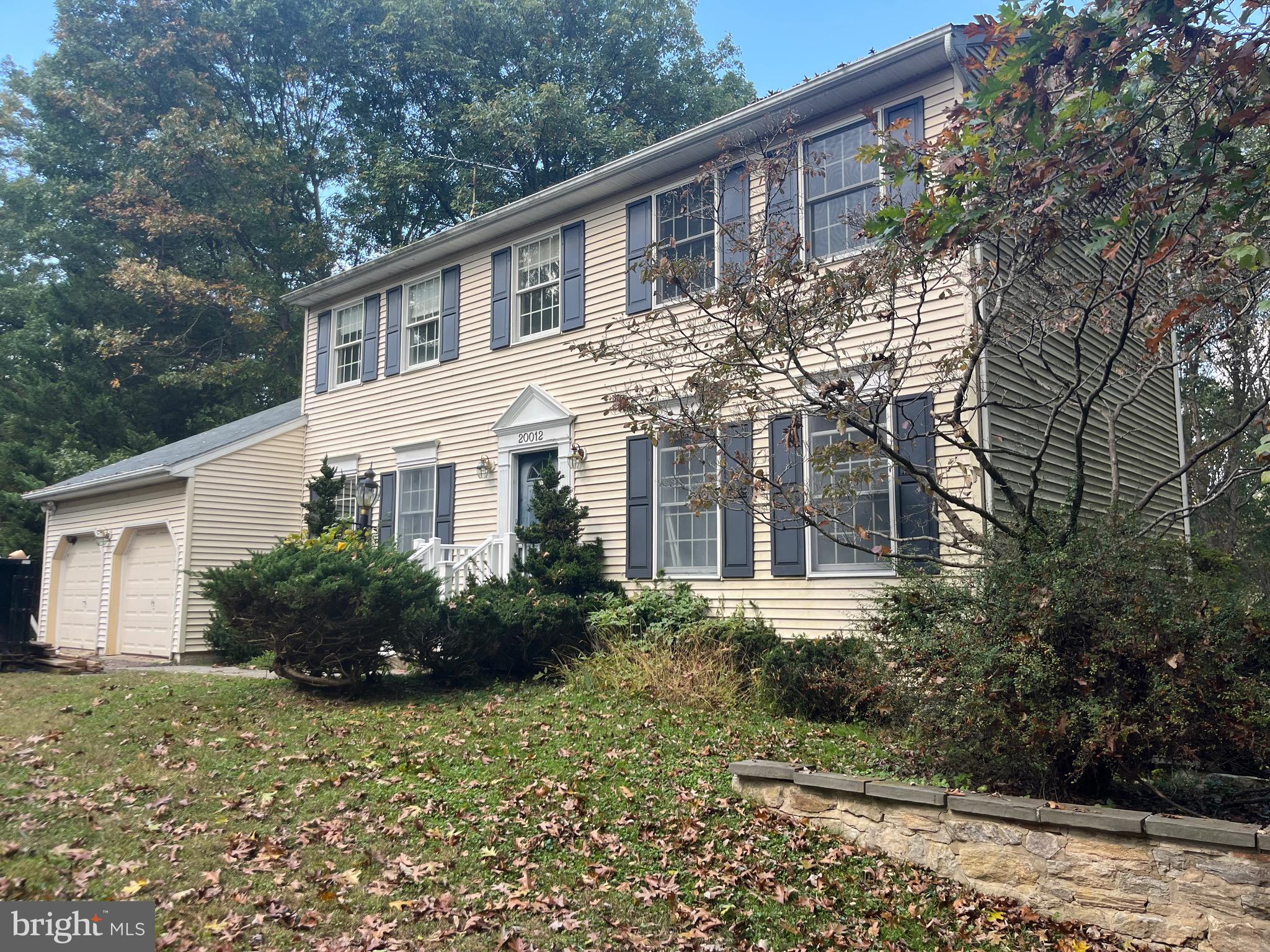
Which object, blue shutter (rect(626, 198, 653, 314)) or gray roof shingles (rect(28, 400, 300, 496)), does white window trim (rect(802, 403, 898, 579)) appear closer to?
blue shutter (rect(626, 198, 653, 314))

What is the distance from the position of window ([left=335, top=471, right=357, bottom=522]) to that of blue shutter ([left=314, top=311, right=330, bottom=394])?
2048 mm

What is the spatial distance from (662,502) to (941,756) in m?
5.99

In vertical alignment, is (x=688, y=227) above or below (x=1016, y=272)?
above

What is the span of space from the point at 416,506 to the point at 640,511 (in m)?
4.86

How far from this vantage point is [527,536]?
1183 centimetres

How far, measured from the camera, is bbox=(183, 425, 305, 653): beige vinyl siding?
14898 millimetres

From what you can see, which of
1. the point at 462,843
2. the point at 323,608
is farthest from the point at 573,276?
the point at 462,843

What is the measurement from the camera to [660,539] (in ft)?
37.2

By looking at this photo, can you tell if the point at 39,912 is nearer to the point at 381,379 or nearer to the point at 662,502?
the point at 662,502

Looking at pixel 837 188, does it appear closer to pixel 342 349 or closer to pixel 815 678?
pixel 815 678

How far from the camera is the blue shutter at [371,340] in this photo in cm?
1595

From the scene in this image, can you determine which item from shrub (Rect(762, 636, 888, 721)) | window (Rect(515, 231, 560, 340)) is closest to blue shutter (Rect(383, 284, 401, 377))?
window (Rect(515, 231, 560, 340))

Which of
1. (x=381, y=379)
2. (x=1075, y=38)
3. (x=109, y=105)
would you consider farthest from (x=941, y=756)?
(x=109, y=105)

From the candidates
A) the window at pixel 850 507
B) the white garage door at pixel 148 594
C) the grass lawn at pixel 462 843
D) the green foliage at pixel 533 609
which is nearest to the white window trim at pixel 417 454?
the green foliage at pixel 533 609
